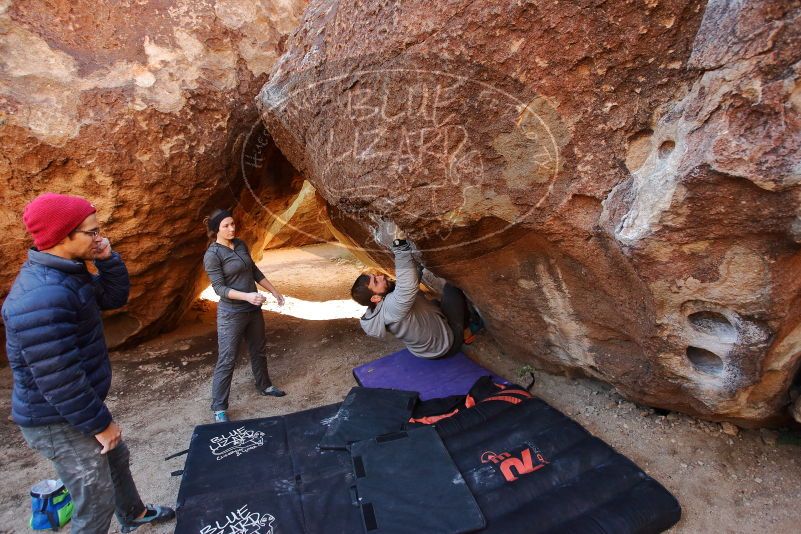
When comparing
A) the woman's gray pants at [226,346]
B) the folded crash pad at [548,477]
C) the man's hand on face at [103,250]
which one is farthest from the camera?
the woman's gray pants at [226,346]

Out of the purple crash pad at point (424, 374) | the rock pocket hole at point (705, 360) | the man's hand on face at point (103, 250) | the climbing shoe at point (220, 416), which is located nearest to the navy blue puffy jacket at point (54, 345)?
the man's hand on face at point (103, 250)

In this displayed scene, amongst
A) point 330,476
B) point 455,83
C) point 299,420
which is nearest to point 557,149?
point 455,83

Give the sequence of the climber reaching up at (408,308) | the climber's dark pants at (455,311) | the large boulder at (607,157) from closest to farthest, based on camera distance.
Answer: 1. the large boulder at (607,157)
2. the climber reaching up at (408,308)
3. the climber's dark pants at (455,311)

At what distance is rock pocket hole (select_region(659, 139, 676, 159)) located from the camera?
6.36 ft

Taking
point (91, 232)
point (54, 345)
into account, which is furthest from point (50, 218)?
point (54, 345)

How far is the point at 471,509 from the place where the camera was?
234cm

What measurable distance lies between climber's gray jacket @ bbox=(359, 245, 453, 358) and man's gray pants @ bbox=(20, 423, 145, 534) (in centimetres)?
181

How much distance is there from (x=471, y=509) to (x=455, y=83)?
79.4 inches

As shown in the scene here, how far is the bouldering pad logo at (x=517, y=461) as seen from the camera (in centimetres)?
255

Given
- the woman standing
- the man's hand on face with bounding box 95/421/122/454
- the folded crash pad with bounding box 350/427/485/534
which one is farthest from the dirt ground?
the folded crash pad with bounding box 350/427/485/534

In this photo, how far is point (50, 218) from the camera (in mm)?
1837

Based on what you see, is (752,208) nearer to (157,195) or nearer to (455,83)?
(455,83)

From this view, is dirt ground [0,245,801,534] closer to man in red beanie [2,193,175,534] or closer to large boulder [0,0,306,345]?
man in red beanie [2,193,175,534]

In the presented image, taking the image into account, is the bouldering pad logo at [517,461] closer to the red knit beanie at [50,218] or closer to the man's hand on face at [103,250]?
the man's hand on face at [103,250]
